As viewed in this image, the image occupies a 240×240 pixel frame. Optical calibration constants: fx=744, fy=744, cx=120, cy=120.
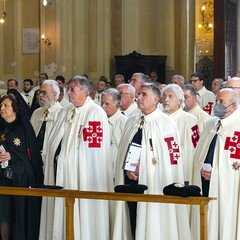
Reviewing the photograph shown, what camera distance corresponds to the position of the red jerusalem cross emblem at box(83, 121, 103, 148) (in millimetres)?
8438

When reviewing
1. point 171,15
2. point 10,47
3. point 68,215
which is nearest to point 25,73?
point 10,47

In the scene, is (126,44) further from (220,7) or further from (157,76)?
(220,7)

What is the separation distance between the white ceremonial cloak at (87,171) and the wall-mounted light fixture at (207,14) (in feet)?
52.6

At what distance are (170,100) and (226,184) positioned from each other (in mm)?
1847

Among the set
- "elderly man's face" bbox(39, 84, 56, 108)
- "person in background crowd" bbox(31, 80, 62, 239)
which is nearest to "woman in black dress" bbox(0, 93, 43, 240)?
"person in background crowd" bbox(31, 80, 62, 239)

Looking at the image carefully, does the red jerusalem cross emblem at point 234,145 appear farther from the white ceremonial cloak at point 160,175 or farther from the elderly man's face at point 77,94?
the elderly man's face at point 77,94

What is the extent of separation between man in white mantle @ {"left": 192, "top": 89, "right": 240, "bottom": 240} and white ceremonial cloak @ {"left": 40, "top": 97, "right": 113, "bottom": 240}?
47.4 inches

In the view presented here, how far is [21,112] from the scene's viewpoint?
8.40m

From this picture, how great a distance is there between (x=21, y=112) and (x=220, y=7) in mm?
12312

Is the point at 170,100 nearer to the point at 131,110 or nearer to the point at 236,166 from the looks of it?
the point at 131,110

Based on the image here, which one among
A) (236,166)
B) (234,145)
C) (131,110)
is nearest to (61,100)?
(131,110)

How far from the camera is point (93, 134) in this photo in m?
8.45

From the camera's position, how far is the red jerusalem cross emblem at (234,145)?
779cm

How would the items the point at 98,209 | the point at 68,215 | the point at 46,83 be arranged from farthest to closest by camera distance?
the point at 46,83
the point at 98,209
the point at 68,215
